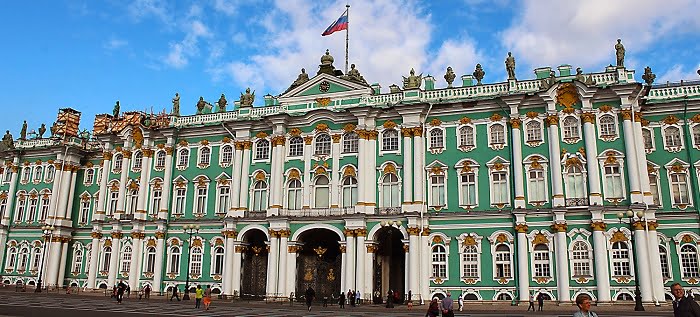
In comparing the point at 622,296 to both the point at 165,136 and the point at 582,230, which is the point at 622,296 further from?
the point at 165,136

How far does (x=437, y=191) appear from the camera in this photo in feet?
139

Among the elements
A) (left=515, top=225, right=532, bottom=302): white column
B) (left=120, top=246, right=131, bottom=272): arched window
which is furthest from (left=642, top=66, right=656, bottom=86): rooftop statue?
(left=120, top=246, right=131, bottom=272): arched window

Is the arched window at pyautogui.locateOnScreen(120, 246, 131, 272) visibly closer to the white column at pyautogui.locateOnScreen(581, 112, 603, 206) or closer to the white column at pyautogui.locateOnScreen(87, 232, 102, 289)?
the white column at pyautogui.locateOnScreen(87, 232, 102, 289)

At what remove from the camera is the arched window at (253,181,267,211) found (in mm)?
46594

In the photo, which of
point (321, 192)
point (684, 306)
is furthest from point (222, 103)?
point (684, 306)

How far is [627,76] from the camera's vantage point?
39312 millimetres

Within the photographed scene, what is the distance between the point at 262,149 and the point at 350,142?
7592 millimetres

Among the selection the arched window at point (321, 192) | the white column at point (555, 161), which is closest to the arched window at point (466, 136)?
the white column at point (555, 161)

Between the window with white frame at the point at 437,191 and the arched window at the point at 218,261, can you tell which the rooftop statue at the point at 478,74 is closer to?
Result: the window with white frame at the point at 437,191

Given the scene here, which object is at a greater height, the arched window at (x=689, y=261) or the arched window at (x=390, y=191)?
the arched window at (x=390, y=191)

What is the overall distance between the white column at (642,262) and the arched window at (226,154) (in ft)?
99.5

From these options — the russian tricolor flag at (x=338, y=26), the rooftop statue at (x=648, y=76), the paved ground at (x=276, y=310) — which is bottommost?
the paved ground at (x=276, y=310)

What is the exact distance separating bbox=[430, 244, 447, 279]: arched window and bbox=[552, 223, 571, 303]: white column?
24.0 feet

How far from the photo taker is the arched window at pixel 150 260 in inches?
1933
